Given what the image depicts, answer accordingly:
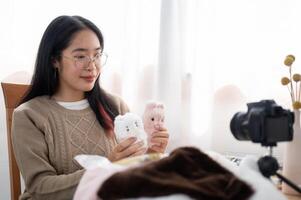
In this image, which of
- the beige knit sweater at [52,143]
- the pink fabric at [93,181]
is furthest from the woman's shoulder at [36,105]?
the pink fabric at [93,181]

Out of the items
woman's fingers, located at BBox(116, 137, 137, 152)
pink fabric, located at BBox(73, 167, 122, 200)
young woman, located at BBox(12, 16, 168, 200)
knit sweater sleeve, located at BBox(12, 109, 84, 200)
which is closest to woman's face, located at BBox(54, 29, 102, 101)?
young woman, located at BBox(12, 16, 168, 200)

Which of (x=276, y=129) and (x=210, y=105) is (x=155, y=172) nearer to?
(x=276, y=129)

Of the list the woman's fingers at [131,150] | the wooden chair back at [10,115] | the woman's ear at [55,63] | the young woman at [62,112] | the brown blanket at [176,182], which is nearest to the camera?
the brown blanket at [176,182]

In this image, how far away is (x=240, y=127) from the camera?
2.02 feet

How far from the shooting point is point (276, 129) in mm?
593

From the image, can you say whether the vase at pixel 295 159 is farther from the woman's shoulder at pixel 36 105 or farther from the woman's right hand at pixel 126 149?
the woman's shoulder at pixel 36 105

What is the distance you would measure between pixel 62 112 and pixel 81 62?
162mm

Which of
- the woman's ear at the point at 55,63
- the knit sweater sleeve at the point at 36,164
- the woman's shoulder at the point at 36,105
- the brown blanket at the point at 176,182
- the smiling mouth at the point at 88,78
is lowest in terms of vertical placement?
the knit sweater sleeve at the point at 36,164

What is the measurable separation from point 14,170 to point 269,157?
93 cm

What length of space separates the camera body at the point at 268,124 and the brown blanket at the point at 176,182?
75 millimetres

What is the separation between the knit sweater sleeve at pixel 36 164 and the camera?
946 millimetres

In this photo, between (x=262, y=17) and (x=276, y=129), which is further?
(x=262, y=17)

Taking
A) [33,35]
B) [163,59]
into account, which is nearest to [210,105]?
[163,59]

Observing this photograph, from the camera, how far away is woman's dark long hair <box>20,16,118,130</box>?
44.5 inches
